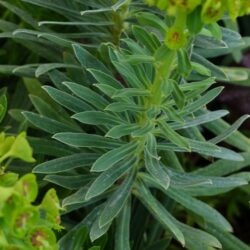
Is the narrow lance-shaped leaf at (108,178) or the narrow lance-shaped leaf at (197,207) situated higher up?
the narrow lance-shaped leaf at (108,178)

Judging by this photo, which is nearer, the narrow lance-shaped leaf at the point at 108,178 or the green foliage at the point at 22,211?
the green foliage at the point at 22,211

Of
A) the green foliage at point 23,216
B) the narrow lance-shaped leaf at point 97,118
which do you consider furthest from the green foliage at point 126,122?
the green foliage at point 23,216

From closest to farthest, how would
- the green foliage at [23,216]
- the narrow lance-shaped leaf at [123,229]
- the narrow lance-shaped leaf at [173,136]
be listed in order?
the green foliage at [23,216] → the narrow lance-shaped leaf at [173,136] → the narrow lance-shaped leaf at [123,229]

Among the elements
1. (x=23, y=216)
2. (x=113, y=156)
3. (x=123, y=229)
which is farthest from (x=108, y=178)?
(x=23, y=216)

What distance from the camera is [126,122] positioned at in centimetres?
153

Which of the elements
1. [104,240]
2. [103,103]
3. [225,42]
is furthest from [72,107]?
[225,42]

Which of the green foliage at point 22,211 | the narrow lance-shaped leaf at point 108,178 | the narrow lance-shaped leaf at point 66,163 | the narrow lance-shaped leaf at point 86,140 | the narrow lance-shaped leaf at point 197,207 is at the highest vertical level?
the green foliage at point 22,211

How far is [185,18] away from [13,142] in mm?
365

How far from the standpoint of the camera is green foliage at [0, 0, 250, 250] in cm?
141

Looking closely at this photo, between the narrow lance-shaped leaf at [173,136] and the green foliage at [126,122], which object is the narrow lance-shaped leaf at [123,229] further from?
the narrow lance-shaped leaf at [173,136]

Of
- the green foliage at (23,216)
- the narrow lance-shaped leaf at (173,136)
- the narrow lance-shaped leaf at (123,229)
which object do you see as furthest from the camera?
the narrow lance-shaped leaf at (123,229)

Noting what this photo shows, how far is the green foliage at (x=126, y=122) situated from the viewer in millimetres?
1405

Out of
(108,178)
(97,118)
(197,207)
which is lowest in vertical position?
(197,207)

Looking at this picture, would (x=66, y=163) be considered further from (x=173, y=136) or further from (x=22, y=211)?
(x=22, y=211)
